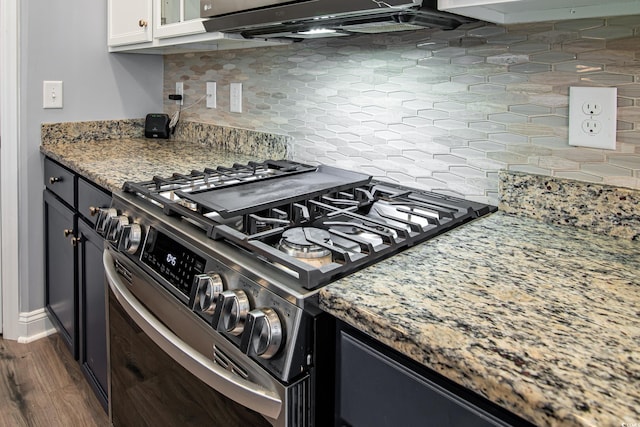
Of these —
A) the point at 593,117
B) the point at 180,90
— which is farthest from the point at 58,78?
the point at 593,117

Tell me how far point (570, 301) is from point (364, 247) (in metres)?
0.33

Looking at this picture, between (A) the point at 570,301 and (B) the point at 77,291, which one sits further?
(B) the point at 77,291

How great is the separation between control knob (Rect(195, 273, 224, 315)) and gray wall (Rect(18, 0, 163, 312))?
1587mm

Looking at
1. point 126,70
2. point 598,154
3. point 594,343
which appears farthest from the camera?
point 126,70

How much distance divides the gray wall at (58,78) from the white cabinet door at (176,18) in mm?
529

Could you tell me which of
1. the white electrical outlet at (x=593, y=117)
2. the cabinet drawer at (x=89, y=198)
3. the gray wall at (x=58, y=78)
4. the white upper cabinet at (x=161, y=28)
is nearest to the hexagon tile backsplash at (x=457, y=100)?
the white electrical outlet at (x=593, y=117)

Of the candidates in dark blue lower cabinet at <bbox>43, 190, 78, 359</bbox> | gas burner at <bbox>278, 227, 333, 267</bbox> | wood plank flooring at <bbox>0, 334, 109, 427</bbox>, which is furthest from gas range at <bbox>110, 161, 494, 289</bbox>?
wood plank flooring at <bbox>0, 334, 109, 427</bbox>

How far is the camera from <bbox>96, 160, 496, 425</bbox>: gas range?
2.46 feet

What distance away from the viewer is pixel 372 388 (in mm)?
683

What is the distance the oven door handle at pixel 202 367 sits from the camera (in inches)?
30.6

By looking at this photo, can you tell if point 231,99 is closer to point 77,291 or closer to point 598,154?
point 77,291

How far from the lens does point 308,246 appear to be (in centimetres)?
87

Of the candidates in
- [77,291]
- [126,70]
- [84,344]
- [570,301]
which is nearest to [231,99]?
[126,70]

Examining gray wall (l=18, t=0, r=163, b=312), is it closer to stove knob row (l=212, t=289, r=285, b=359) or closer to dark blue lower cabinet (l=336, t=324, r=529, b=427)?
stove knob row (l=212, t=289, r=285, b=359)
